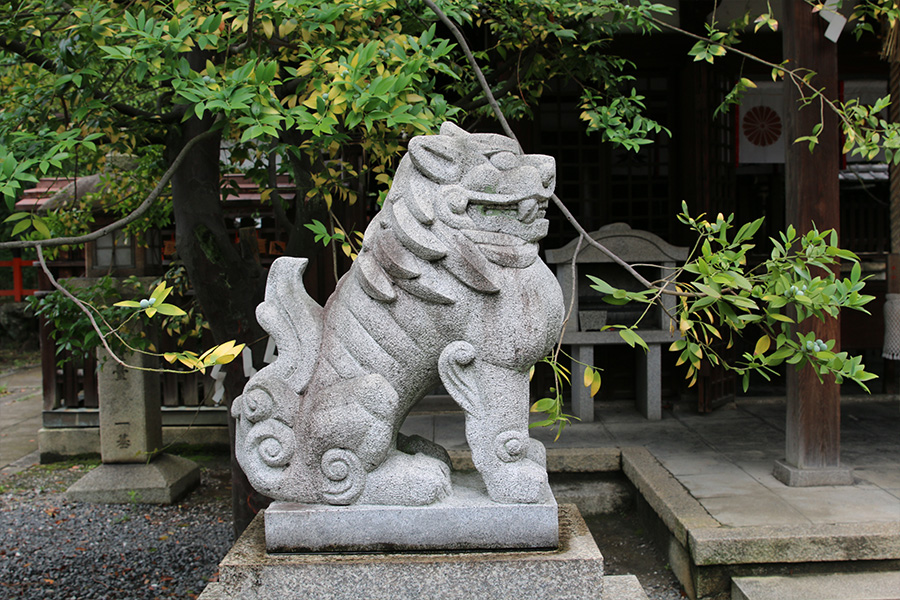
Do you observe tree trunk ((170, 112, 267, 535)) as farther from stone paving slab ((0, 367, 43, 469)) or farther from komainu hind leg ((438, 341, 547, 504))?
stone paving slab ((0, 367, 43, 469))

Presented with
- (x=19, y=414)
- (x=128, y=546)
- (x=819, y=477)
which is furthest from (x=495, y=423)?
(x=19, y=414)

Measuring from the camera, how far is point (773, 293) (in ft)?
8.27

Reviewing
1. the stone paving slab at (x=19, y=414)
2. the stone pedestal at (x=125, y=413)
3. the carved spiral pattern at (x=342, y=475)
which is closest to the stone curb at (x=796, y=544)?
the carved spiral pattern at (x=342, y=475)

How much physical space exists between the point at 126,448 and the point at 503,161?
181 inches

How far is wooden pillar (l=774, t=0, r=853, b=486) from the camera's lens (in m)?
4.60

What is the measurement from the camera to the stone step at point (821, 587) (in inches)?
143

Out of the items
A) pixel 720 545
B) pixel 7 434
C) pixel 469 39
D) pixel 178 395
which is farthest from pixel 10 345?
pixel 720 545

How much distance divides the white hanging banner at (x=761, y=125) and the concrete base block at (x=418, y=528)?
20.2 feet

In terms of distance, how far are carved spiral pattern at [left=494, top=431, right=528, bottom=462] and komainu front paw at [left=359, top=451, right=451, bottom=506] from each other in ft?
0.75

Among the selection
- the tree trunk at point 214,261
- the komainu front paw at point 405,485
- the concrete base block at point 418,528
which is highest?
the tree trunk at point 214,261

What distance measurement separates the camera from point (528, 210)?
2537 mm

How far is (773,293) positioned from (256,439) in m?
1.90

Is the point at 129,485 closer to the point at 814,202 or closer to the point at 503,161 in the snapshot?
the point at 503,161

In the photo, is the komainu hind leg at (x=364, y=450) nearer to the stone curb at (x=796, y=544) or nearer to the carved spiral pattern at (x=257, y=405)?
the carved spiral pattern at (x=257, y=405)
